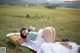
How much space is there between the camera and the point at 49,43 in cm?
179

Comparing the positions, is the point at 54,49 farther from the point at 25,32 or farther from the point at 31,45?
the point at 25,32


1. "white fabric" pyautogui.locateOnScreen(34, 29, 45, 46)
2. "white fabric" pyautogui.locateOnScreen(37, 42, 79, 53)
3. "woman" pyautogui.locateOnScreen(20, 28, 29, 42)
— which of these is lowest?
"white fabric" pyautogui.locateOnScreen(37, 42, 79, 53)

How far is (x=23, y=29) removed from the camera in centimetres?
184

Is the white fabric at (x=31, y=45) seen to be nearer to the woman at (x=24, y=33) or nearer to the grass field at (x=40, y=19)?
the woman at (x=24, y=33)

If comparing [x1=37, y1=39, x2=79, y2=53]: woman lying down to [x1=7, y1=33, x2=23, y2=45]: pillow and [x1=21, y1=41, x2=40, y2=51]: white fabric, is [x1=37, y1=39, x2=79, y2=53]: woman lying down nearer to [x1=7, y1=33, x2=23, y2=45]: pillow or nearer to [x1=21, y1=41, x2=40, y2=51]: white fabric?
[x1=21, y1=41, x2=40, y2=51]: white fabric

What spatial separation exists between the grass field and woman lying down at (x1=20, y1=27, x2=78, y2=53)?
0.22ft

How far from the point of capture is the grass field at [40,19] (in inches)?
72.9

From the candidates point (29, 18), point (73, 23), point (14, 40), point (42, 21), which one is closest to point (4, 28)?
point (14, 40)

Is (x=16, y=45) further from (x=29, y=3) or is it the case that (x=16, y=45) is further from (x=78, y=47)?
(x=78, y=47)

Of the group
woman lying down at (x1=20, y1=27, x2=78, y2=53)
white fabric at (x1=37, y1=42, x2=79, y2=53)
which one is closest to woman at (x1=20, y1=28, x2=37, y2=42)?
woman lying down at (x1=20, y1=27, x2=78, y2=53)

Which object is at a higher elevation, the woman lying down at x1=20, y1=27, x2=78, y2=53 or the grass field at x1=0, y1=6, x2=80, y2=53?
the grass field at x1=0, y1=6, x2=80, y2=53

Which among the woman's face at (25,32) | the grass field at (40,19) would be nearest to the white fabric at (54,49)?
the grass field at (40,19)

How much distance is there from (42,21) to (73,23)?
354 mm

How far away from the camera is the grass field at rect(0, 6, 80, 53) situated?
185cm
